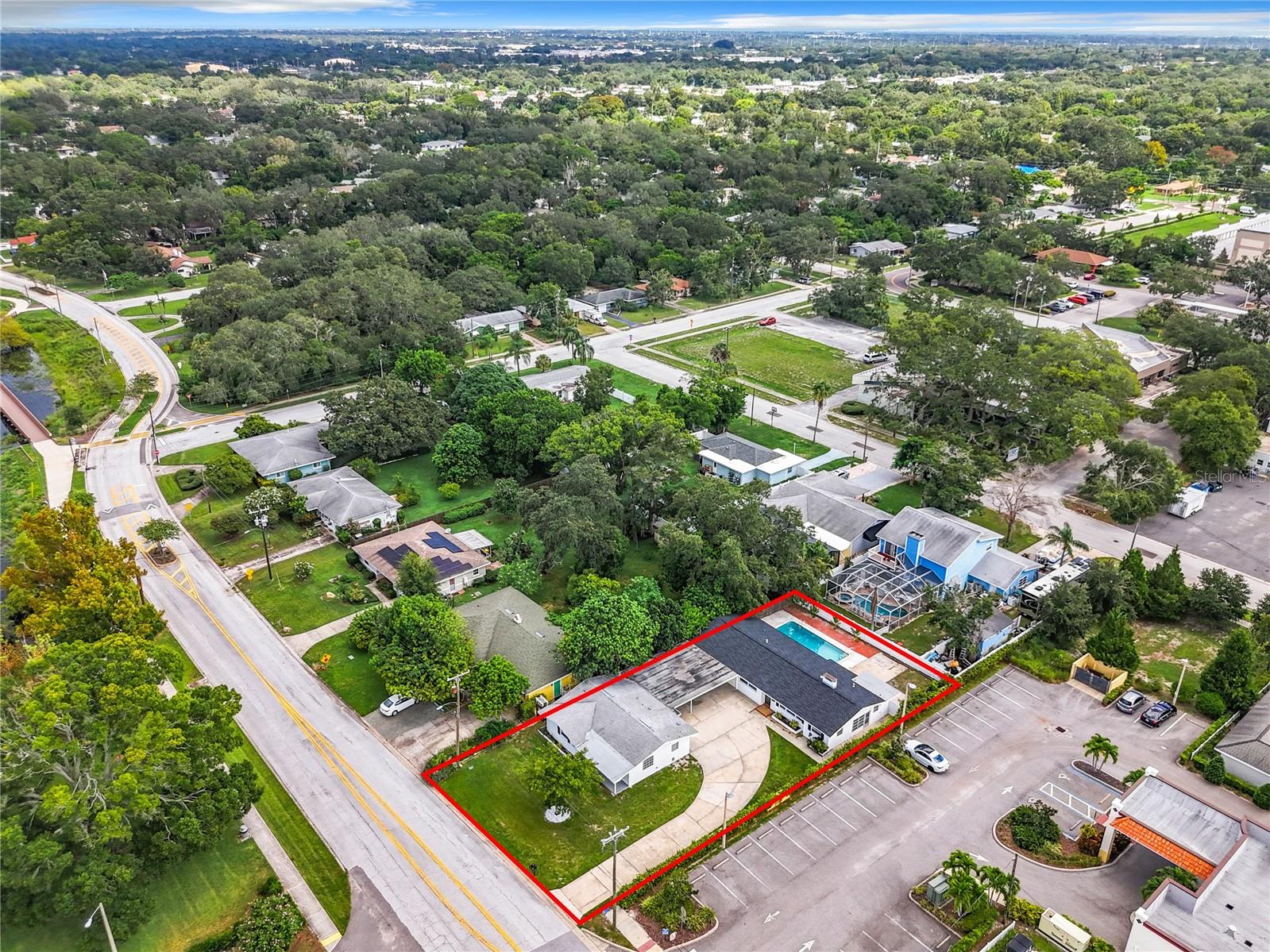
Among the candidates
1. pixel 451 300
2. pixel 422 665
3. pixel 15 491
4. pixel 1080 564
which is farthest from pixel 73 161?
pixel 1080 564

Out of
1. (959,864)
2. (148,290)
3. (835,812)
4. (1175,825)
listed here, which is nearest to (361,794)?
(835,812)

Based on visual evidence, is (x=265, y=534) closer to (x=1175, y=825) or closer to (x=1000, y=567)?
(x=1000, y=567)

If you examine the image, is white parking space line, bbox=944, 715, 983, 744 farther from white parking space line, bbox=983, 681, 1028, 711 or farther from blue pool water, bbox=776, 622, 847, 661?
blue pool water, bbox=776, 622, 847, 661

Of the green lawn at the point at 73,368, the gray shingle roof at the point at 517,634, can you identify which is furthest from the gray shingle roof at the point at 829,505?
the green lawn at the point at 73,368

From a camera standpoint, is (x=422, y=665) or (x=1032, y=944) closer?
(x=1032, y=944)

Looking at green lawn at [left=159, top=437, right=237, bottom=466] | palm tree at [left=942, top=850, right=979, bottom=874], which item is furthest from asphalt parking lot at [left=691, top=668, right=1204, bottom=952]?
green lawn at [left=159, top=437, right=237, bottom=466]

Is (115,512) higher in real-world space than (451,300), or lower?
lower

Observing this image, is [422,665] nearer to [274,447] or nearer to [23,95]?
[274,447]
